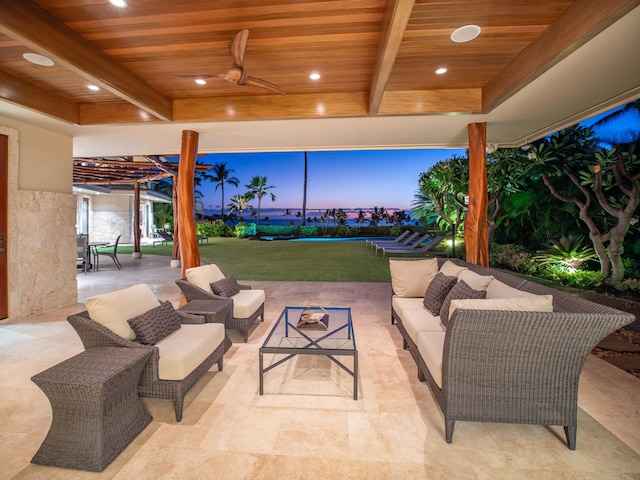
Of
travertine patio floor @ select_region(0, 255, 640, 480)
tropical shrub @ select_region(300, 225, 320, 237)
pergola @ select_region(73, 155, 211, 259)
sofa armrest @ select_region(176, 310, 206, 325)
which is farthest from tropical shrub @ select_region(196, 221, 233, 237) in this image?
sofa armrest @ select_region(176, 310, 206, 325)

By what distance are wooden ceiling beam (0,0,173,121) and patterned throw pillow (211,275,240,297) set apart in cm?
224

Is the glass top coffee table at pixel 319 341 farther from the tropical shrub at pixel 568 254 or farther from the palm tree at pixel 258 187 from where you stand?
the palm tree at pixel 258 187

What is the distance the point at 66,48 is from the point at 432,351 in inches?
148

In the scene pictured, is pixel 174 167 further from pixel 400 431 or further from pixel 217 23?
pixel 400 431

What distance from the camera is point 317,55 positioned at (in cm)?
309

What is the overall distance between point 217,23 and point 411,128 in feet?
10.1

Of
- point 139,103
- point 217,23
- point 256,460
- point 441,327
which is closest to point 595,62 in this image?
point 441,327

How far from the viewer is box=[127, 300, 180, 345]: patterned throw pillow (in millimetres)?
2232

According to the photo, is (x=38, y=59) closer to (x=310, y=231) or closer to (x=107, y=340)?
(x=107, y=340)

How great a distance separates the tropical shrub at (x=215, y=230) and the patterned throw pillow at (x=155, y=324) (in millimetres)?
18601

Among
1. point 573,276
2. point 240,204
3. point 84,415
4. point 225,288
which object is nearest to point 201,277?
point 225,288

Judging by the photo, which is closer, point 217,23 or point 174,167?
point 217,23

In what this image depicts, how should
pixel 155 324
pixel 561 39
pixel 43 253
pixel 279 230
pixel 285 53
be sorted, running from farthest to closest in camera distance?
1. pixel 279 230
2. pixel 43 253
3. pixel 285 53
4. pixel 561 39
5. pixel 155 324

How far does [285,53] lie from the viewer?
10.0 feet
